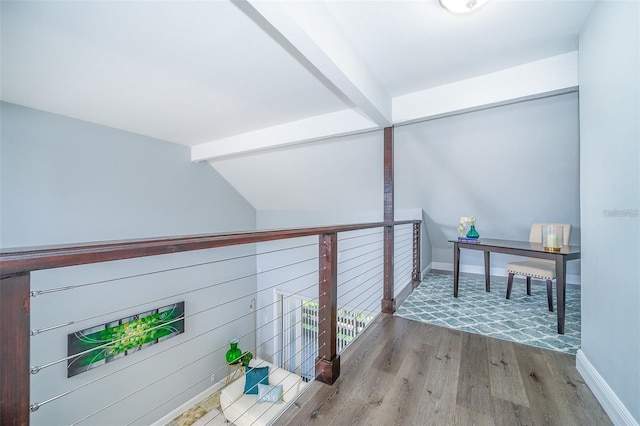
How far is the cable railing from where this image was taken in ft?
1.91

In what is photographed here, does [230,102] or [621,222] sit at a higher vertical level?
[230,102]

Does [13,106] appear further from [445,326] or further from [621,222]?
[621,222]

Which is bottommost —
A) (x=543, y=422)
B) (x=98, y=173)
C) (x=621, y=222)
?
(x=543, y=422)

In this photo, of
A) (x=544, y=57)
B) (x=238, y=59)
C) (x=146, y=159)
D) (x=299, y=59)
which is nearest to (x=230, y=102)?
(x=238, y=59)

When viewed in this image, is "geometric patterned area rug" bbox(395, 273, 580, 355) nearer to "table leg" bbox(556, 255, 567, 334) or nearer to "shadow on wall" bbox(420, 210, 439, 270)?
"table leg" bbox(556, 255, 567, 334)

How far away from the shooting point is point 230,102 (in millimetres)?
2691

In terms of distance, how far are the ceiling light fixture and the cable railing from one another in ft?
4.42

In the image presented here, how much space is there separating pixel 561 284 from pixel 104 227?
493 cm

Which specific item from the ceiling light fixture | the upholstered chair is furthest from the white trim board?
the ceiling light fixture

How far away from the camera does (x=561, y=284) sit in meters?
2.05

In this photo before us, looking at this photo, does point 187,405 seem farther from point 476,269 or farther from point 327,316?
point 476,269

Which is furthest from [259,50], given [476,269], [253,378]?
[253,378]

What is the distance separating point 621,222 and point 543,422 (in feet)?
3.28

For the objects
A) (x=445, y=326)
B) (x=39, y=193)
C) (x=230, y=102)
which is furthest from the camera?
(x=39, y=193)
